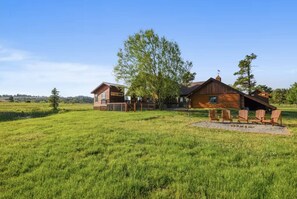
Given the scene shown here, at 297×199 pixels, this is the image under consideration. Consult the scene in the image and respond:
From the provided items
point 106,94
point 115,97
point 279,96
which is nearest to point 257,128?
point 115,97

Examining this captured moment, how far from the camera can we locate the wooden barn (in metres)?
30.7

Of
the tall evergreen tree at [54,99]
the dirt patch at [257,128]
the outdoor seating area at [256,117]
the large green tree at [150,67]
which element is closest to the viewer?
the dirt patch at [257,128]

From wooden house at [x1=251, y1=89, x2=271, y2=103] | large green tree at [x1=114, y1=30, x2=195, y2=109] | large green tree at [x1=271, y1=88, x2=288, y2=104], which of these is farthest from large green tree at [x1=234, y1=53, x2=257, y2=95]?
large green tree at [x1=271, y1=88, x2=288, y2=104]

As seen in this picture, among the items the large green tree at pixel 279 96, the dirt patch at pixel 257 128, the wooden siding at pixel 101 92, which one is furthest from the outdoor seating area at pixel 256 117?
the large green tree at pixel 279 96

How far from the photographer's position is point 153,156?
21.9 feet

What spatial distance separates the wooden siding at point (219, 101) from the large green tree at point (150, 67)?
451cm

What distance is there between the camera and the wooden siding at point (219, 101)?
101 feet

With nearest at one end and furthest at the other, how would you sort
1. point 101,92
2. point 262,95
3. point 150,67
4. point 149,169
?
point 149,169 < point 150,67 < point 101,92 < point 262,95

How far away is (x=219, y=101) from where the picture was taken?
32125 mm

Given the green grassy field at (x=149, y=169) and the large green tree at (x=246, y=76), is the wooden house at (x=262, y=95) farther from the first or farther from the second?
the green grassy field at (x=149, y=169)

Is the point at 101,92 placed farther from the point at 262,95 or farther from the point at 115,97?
the point at 262,95

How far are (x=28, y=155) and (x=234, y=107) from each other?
94.7ft

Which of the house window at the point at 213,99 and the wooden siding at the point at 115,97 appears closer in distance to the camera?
the house window at the point at 213,99

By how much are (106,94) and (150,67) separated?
37.7 feet
